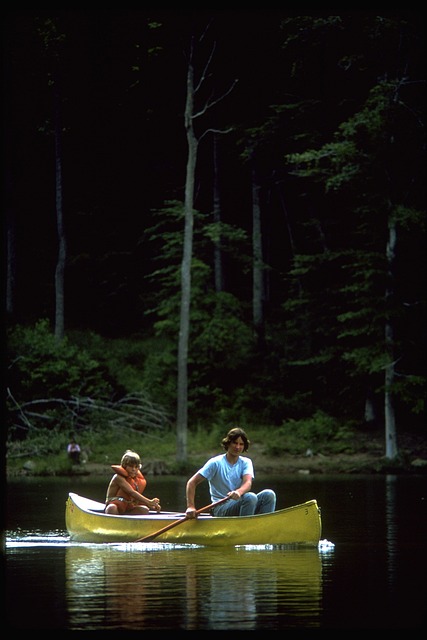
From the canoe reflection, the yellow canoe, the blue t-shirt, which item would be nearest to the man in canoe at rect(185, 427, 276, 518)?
the blue t-shirt

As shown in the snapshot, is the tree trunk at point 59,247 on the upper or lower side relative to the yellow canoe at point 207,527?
upper

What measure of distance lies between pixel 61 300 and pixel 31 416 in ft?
21.8

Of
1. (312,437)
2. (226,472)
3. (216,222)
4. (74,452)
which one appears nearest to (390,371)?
(312,437)

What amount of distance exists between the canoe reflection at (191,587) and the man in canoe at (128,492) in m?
0.71

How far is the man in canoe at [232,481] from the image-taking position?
14.4 m

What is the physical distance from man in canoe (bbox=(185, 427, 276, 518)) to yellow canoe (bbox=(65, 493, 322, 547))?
0.83ft

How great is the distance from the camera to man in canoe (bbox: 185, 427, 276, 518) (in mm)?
14430

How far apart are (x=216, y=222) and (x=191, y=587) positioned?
93.3 ft

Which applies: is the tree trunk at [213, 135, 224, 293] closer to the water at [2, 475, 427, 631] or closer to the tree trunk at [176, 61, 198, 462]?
the tree trunk at [176, 61, 198, 462]

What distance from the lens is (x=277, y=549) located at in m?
14.7

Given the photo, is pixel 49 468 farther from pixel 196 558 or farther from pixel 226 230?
pixel 196 558

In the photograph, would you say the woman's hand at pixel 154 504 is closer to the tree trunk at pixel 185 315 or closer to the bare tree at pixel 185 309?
the bare tree at pixel 185 309

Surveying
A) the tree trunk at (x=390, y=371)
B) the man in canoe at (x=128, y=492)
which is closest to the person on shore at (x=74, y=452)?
the tree trunk at (x=390, y=371)

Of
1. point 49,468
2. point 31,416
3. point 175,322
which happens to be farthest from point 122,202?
point 49,468
